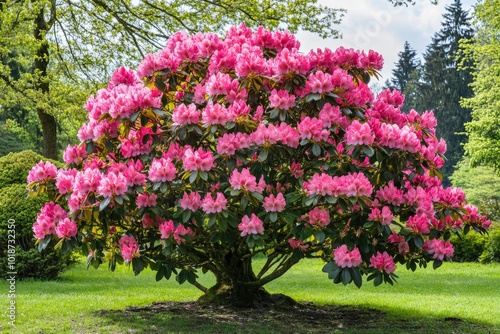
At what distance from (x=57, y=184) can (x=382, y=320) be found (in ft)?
11.9

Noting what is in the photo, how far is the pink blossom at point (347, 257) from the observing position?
192 inches

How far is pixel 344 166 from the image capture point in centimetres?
495

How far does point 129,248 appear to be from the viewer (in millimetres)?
5363

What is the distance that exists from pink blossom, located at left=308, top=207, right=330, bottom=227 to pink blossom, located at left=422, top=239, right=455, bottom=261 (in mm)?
1139

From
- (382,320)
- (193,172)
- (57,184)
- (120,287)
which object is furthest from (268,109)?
(120,287)

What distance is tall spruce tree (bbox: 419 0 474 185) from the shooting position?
47781 millimetres

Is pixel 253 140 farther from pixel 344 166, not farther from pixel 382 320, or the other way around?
pixel 382 320

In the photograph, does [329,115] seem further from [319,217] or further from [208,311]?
[208,311]

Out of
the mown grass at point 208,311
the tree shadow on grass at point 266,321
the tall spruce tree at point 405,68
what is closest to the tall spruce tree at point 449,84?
the tall spruce tree at point 405,68

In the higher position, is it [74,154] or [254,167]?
[74,154]

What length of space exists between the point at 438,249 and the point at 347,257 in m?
1.06

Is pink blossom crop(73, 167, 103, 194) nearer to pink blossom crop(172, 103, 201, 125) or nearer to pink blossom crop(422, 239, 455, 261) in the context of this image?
pink blossom crop(172, 103, 201, 125)

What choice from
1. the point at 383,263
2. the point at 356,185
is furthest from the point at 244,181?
the point at 383,263

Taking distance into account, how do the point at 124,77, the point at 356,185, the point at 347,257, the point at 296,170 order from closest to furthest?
the point at 356,185
the point at 347,257
the point at 296,170
the point at 124,77
